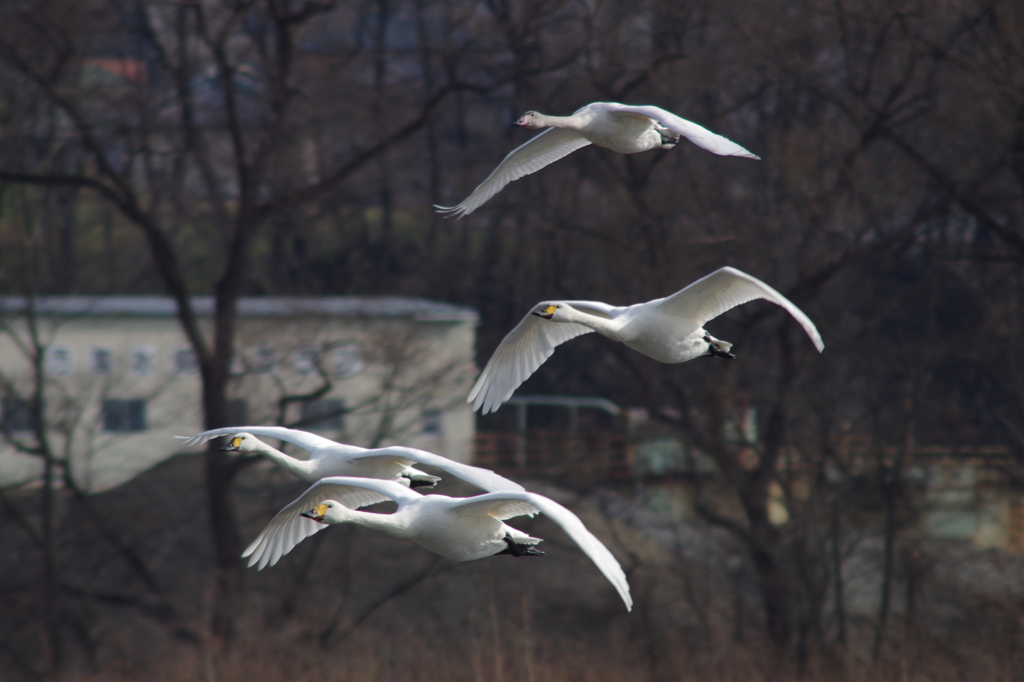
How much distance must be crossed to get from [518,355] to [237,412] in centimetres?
1247

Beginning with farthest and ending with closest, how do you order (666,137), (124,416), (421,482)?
(124,416) → (666,137) → (421,482)

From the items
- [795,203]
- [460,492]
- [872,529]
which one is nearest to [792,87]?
[795,203]

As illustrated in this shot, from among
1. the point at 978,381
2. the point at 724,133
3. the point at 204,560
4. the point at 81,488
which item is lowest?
the point at 204,560

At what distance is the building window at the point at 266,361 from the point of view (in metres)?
19.9

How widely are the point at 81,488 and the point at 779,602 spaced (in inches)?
472

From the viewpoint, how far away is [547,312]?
811cm

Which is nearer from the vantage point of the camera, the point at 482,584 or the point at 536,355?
the point at 536,355

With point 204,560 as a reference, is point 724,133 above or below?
above

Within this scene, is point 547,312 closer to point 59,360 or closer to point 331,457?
point 331,457

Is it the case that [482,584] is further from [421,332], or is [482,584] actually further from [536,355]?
[536,355]

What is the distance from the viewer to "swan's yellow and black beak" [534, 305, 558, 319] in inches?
317

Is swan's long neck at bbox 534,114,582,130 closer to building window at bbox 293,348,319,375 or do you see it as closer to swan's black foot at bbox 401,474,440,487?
swan's black foot at bbox 401,474,440,487

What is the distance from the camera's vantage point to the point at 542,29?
18547 mm

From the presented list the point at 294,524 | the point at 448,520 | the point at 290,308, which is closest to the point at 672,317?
the point at 448,520
